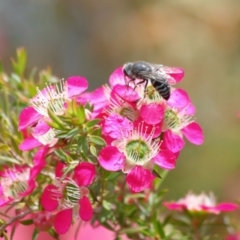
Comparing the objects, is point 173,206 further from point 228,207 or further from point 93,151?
point 93,151

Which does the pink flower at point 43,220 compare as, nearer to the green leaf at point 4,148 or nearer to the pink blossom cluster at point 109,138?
the pink blossom cluster at point 109,138

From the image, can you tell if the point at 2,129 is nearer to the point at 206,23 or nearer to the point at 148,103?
the point at 148,103

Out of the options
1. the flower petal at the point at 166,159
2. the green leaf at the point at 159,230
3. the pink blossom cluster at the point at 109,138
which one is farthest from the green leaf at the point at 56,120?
the green leaf at the point at 159,230

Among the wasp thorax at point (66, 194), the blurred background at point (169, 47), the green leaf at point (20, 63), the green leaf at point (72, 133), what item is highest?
the blurred background at point (169, 47)

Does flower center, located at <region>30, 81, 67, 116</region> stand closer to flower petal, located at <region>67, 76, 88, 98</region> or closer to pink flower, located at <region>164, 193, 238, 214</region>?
flower petal, located at <region>67, 76, 88, 98</region>

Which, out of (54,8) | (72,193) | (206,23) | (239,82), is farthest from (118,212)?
(54,8)

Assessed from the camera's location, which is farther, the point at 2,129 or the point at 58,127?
the point at 2,129
